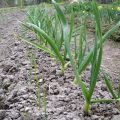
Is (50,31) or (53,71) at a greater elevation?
(50,31)

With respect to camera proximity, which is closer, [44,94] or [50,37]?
[44,94]

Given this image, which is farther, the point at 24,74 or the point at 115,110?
the point at 24,74

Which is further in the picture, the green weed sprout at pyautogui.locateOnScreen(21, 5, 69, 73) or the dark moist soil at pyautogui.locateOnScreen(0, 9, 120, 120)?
the green weed sprout at pyautogui.locateOnScreen(21, 5, 69, 73)

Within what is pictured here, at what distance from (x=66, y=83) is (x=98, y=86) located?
0.60ft

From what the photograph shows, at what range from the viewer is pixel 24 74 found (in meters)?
2.11

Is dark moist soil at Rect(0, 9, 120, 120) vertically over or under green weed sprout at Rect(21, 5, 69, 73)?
under

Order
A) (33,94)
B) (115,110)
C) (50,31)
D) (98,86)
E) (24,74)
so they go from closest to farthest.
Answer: (115,110) → (33,94) → (98,86) → (24,74) → (50,31)

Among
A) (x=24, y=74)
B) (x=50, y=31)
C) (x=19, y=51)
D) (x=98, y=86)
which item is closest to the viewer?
(x=98, y=86)

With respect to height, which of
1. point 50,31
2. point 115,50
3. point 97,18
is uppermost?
point 97,18

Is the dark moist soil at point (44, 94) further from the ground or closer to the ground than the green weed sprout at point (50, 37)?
closer to the ground

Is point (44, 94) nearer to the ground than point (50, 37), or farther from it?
nearer to the ground

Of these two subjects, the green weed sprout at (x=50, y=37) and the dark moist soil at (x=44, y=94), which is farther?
the green weed sprout at (x=50, y=37)

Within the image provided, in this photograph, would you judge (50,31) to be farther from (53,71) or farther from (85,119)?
(85,119)

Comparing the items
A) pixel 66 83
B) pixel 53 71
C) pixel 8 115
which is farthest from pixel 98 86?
pixel 8 115
